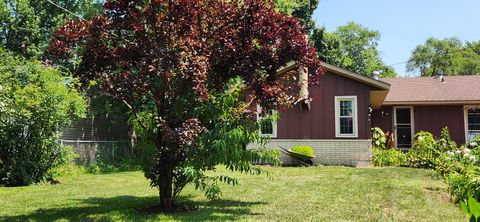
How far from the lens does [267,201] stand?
26.4ft

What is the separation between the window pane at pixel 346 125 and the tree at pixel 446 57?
38563mm

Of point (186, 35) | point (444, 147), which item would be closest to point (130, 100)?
point (186, 35)

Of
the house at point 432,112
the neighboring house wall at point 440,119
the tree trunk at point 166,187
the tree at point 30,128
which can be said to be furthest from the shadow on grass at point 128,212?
the neighboring house wall at point 440,119

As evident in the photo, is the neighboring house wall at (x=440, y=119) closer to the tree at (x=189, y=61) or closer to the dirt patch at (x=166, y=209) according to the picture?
the tree at (x=189, y=61)

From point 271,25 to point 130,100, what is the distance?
235 centimetres

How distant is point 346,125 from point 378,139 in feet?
9.01

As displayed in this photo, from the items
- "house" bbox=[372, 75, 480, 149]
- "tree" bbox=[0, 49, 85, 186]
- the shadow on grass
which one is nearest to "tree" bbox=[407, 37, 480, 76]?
"house" bbox=[372, 75, 480, 149]

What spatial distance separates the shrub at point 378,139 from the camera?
60.1 feet

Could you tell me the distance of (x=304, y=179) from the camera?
11.7 m

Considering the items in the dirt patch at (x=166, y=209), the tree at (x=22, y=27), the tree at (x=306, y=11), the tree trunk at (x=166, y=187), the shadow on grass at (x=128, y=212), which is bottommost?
the shadow on grass at (x=128, y=212)

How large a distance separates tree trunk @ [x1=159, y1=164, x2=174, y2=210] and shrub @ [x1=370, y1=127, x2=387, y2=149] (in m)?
12.7

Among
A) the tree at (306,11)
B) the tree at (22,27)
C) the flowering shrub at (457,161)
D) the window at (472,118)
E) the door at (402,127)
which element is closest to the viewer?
the flowering shrub at (457,161)

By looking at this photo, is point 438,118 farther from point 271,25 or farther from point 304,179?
point 271,25

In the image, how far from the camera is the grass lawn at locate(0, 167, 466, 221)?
6.68 m
